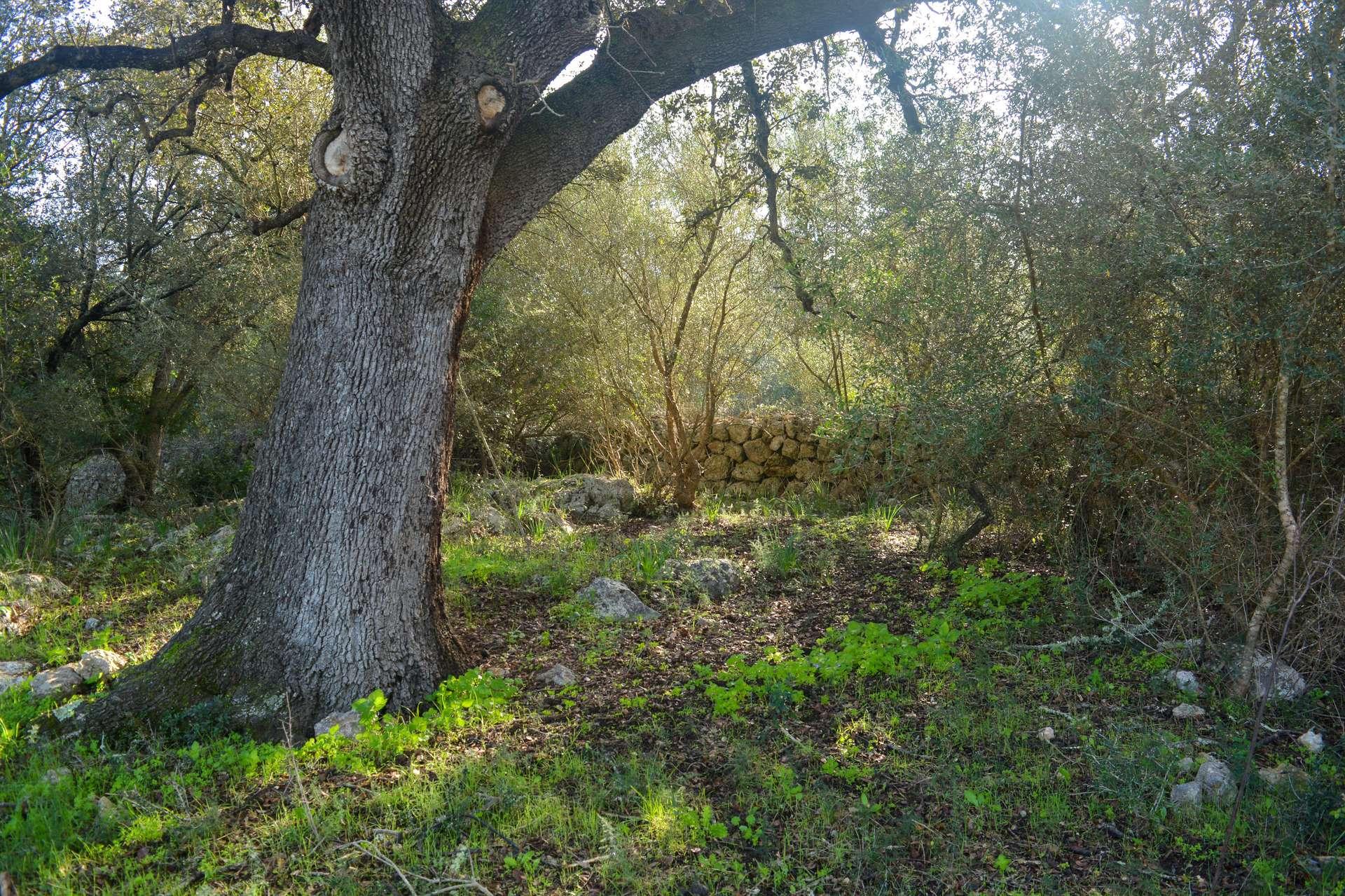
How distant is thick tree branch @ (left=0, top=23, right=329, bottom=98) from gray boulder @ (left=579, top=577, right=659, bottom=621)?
11.2 ft

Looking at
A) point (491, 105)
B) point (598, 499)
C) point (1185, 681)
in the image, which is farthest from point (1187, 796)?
point (598, 499)

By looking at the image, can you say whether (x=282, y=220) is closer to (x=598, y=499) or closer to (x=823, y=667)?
(x=598, y=499)

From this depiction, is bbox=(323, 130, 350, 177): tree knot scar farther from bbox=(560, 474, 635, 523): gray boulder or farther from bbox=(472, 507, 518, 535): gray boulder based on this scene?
bbox=(560, 474, 635, 523): gray boulder

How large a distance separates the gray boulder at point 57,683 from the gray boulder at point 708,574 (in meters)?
3.45

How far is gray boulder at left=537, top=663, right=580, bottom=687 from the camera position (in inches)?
168

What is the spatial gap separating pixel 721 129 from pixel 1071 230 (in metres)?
3.49

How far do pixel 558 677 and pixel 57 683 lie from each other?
7.85 feet

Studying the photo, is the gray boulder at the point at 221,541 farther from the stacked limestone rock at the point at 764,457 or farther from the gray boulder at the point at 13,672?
the stacked limestone rock at the point at 764,457

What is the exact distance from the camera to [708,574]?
5980 millimetres

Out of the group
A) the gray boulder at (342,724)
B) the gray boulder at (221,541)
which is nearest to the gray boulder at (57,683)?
the gray boulder at (342,724)

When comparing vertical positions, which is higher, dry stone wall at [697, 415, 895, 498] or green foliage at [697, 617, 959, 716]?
dry stone wall at [697, 415, 895, 498]

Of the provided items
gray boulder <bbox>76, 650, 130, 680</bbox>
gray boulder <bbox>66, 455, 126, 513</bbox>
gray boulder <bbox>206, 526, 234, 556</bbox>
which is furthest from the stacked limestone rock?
gray boulder <bbox>76, 650, 130, 680</bbox>

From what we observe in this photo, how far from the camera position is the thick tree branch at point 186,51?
4.11 m

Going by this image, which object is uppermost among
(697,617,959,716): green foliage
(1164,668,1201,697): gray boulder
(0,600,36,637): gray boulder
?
(0,600,36,637): gray boulder
